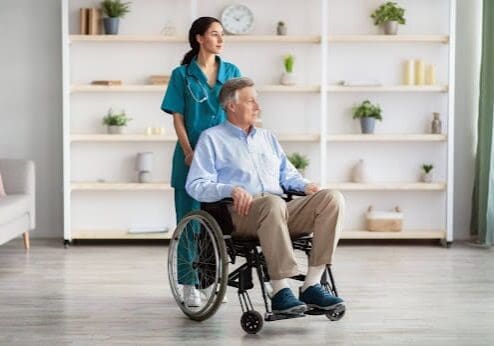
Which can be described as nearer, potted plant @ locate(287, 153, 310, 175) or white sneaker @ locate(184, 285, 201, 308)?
white sneaker @ locate(184, 285, 201, 308)

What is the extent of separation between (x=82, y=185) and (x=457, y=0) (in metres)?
3.02

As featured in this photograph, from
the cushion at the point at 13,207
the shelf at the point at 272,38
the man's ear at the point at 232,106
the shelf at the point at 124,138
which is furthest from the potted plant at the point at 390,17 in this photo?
the man's ear at the point at 232,106

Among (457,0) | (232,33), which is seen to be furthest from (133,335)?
(457,0)

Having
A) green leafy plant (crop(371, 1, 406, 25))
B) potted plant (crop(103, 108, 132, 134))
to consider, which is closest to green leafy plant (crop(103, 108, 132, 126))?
potted plant (crop(103, 108, 132, 134))

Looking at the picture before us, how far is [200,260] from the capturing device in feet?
14.5

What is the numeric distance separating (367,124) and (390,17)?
77 centimetres

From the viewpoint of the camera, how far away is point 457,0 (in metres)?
7.30

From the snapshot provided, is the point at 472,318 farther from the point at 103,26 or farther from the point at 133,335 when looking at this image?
the point at 103,26

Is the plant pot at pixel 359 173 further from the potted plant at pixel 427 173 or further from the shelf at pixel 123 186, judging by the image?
the shelf at pixel 123 186

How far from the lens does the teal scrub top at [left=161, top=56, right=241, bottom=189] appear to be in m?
4.76

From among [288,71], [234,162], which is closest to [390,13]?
[288,71]

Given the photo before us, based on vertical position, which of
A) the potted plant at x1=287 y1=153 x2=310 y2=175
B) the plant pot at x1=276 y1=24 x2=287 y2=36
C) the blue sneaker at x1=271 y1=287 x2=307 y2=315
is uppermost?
the plant pot at x1=276 y1=24 x2=287 y2=36

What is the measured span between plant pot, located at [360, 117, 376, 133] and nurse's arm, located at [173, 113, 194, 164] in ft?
8.31

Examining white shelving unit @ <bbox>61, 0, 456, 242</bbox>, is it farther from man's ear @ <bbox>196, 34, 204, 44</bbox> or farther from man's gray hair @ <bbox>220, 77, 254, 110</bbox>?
man's gray hair @ <bbox>220, 77, 254, 110</bbox>
